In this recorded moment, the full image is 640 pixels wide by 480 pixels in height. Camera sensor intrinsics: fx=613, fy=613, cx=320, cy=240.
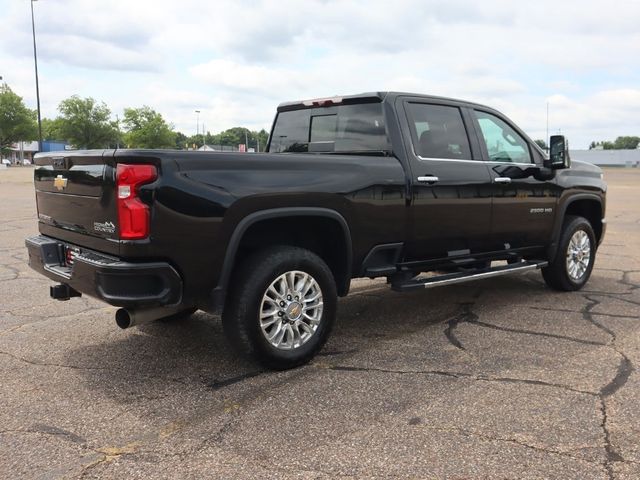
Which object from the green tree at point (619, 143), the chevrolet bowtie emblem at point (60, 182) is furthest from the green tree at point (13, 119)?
the green tree at point (619, 143)

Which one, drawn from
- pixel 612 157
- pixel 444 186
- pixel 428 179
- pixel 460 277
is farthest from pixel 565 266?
pixel 612 157

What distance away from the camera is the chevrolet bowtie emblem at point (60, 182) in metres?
4.16

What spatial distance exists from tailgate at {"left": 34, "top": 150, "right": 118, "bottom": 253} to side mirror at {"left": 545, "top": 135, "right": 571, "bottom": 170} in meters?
4.29

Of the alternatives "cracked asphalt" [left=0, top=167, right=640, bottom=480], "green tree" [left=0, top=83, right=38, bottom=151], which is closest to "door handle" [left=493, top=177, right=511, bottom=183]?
"cracked asphalt" [left=0, top=167, right=640, bottom=480]

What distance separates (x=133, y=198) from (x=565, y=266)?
477 centimetres

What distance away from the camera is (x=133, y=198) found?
11.6 ft

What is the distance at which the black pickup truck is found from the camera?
11.8 ft

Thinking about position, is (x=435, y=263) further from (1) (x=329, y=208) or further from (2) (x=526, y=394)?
(2) (x=526, y=394)

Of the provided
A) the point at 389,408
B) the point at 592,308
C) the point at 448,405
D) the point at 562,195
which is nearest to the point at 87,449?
the point at 389,408

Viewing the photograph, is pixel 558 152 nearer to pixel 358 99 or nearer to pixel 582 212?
pixel 582 212

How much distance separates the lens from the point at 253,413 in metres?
3.50

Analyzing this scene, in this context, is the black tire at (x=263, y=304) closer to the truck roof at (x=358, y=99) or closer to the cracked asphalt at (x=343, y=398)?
the cracked asphalt at (x=343, y=398)

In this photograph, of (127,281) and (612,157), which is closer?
(127,281)

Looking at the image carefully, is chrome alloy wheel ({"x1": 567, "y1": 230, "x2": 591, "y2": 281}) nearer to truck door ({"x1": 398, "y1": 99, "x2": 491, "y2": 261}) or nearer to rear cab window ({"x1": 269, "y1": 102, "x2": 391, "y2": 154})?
truck door ({"x1": 398, "y1": 99, "x2": 491, "y2": 261})
